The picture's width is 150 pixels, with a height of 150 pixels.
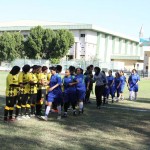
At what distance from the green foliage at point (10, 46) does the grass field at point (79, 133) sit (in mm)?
58135

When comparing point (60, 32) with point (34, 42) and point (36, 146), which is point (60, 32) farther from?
point (36, 146)

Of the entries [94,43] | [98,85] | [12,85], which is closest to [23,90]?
[12,85]

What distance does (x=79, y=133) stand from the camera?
8.77 metres

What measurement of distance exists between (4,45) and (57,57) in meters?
10.8

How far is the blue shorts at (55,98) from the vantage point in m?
10.3

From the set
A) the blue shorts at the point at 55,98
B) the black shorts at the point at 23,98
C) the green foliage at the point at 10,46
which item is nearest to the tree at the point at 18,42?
the green foliage at the point at 10,46

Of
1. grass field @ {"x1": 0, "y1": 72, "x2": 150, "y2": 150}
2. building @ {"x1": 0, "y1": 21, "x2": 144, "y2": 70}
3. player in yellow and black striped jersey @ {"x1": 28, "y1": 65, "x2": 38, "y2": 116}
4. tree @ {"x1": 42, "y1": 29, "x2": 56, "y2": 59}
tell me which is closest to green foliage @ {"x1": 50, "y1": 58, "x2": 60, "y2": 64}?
tree @ {"x1": 42, "y1": 29, "x2": 56, "y2": 59}

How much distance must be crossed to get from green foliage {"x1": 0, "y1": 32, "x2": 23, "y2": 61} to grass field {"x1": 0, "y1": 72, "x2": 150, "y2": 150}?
58135 mm

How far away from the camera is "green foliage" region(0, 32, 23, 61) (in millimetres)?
67938

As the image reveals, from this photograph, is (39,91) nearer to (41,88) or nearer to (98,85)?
(41,88)

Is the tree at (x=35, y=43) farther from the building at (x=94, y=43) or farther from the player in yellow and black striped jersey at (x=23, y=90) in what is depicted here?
the player in yellow and black striped jersey at (x=23, y=90)

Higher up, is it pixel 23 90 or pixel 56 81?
pixel 56 81

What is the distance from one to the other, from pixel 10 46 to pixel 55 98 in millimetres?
59062

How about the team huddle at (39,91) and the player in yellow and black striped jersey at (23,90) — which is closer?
the team huddle at (39,91)
